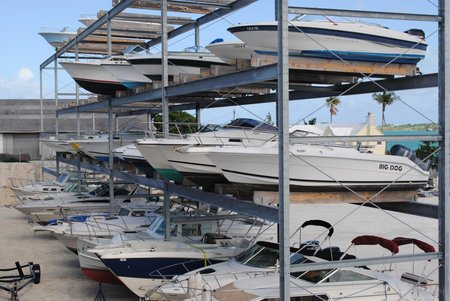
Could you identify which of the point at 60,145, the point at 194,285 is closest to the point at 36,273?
the point at 194,285

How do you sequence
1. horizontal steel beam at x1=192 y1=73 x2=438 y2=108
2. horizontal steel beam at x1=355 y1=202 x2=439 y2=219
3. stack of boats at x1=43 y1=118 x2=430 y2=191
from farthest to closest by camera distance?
horizontal steel beam at x1=192 y1=73 x2=438 y2=108, stack of boats at x1=43 y1=118 x2=430 y2=191, horizontal steel beam at x1=355 y1=202 x2=439 y2=219

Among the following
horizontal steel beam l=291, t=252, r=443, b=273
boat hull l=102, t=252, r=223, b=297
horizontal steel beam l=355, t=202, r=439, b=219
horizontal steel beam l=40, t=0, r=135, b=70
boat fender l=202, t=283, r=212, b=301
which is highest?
horizontal steel beam l=40, t=0, r=135, b=70

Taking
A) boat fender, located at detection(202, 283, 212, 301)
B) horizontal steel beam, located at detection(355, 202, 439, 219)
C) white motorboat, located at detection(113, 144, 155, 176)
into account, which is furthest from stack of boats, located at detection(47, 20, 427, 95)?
white motorboat, located at detection(113, 144, 155, 176)

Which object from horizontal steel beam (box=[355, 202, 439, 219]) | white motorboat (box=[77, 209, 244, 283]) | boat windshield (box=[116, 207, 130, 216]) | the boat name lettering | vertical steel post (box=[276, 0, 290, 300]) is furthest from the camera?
boat windshield (box=[116, 207, 130, 216])

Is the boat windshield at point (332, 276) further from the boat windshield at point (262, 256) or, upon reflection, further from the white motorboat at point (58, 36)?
the white motorboat at point (58, 36)

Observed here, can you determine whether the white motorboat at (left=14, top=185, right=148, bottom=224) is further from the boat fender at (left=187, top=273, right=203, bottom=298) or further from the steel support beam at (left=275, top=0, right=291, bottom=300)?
the steel support beam at (left=275, top=0, right=291, bottom=300)

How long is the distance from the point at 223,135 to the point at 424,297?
560 centimetres

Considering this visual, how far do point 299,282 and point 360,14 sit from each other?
4.18 meters

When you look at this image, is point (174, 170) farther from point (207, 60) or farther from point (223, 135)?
point (207, 60)

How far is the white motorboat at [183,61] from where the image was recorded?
1670cm

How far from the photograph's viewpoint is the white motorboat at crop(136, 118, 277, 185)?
12.9 metres

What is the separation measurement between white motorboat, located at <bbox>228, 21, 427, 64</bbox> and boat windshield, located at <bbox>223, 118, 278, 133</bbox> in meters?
2.32

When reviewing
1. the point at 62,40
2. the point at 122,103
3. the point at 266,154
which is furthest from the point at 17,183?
the point at 266,154

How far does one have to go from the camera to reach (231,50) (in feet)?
42.9
